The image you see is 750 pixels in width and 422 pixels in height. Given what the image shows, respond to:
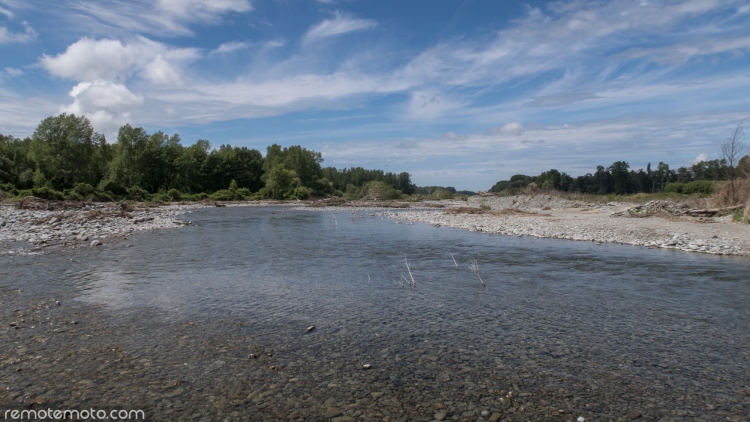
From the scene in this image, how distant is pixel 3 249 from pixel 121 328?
1342cm

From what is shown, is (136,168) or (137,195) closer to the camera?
(137,195)

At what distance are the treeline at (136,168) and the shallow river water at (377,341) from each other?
50006mm

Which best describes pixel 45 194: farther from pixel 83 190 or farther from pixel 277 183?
pixel 277 183

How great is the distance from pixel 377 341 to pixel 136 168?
3511 inches

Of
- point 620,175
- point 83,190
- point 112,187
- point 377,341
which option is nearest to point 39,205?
point 83,190

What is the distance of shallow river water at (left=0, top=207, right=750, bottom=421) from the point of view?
5410mm

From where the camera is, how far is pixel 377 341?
7.72 metres

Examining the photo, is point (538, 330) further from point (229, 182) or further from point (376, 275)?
point (229, 182)

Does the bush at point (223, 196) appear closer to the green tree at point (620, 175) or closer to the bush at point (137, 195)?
the bush at point (137, 195)

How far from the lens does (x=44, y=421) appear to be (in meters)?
4.90

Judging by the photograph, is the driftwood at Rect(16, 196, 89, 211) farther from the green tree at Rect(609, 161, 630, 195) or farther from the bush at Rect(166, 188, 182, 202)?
the green tree at Rect(609, 161, 630, 195)

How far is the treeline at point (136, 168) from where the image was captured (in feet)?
209

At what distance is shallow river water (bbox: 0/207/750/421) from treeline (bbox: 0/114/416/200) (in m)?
50.0

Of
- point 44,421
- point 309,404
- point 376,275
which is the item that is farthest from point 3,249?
point 309,404
